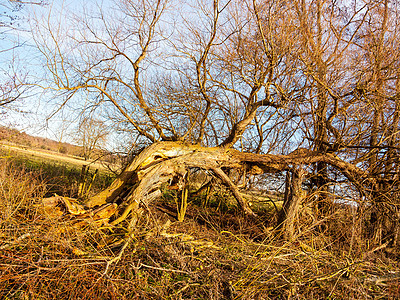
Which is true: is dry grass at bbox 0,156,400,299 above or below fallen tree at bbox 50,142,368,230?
below

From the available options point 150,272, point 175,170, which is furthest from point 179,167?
point 150,272

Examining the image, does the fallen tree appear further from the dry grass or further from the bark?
the dry grass

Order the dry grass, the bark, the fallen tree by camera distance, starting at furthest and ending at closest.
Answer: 1. the bark
2. the fallen tree
3. the dry grass

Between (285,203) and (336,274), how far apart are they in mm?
2822

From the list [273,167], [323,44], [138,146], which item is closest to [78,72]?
[138,146]

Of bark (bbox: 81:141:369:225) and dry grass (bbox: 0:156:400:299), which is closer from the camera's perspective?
dry grass (bbox: 0:156:400:299)

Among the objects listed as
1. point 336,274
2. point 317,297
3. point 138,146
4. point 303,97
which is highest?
point 303,97

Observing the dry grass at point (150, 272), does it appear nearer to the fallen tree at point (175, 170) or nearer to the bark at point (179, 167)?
the fallen tree at point (175, 170)

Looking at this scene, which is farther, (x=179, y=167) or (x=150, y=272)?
(x=179, y=167)

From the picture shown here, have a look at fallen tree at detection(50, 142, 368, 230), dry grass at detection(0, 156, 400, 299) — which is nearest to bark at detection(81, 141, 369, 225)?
fallen tree at detection(50, 142, 368, 230)

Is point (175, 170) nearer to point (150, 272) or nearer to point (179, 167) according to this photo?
point (179, 167)

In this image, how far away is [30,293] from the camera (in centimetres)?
319

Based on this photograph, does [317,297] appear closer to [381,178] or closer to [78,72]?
[381,178]

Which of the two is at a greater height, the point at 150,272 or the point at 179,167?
the point at 179,167
